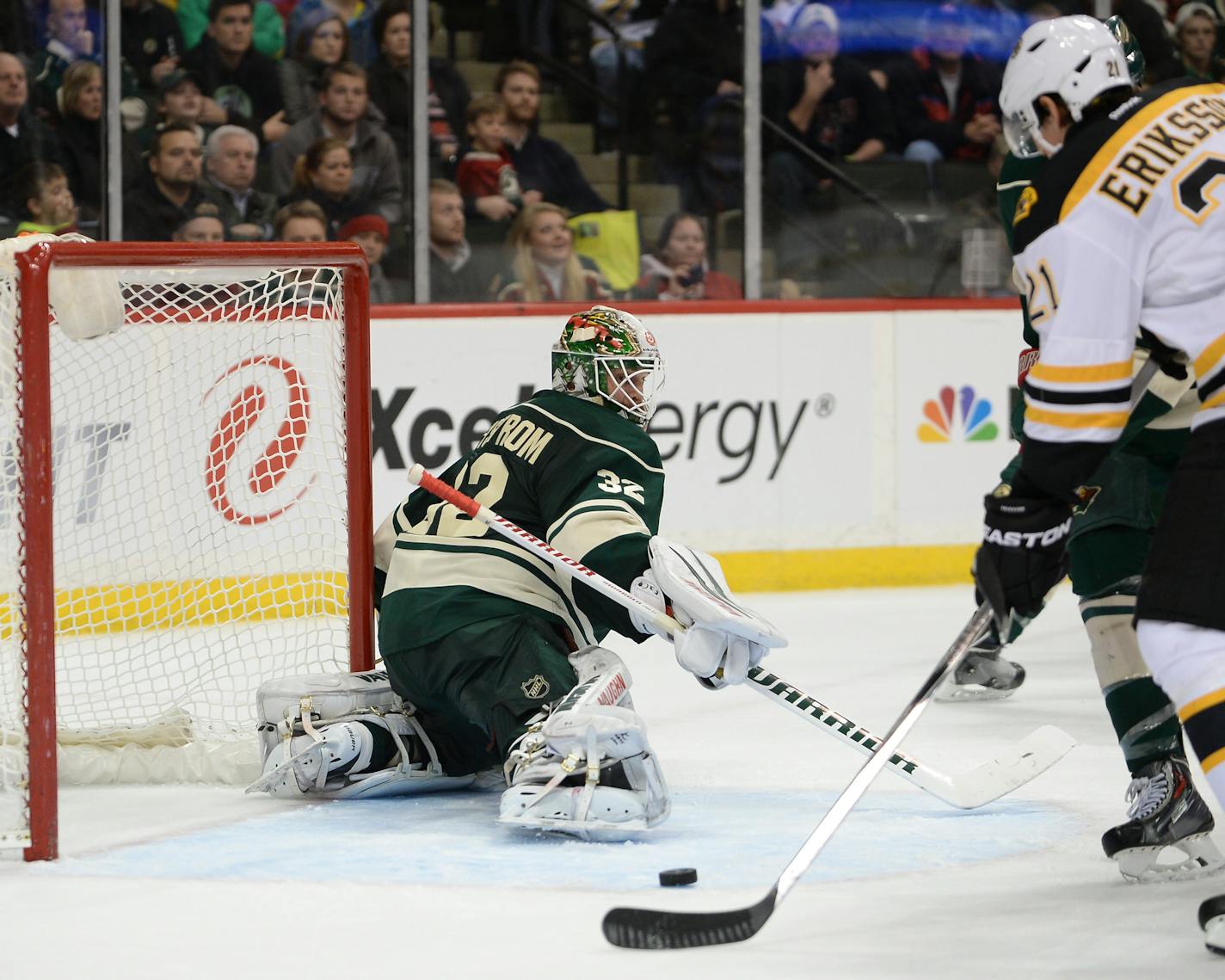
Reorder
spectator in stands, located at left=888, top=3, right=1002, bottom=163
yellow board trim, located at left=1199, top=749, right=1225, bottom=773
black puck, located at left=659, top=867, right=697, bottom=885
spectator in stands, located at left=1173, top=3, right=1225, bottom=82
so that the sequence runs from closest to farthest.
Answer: yellow board trim, located at left=1199, top=749, right=1225, bottom=773, black puck, located at left=659, top=867, right=697, bottom=885, spectator in stands, located at left=888, top=3, right=1002, bottom=163, spectator in stands, located at left=1173, top=3, right=1225, bottom=82

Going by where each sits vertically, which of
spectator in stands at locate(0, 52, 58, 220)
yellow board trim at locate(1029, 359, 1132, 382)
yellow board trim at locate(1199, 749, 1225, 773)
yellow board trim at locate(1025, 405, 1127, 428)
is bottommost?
yellow board trim at locate(1199, 749, 1225, 773)

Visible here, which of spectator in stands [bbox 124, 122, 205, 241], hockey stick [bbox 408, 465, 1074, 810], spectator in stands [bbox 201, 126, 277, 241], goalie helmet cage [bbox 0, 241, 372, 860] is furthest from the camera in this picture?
spectator in stands [bbox 201, 126, 277, 241]

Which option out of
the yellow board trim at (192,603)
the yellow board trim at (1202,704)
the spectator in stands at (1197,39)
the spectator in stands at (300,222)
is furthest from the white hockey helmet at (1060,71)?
the spectator in stands at (1197,39)

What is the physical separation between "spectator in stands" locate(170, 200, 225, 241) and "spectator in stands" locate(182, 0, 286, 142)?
27 cm

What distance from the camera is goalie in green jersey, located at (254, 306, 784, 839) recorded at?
2918mm

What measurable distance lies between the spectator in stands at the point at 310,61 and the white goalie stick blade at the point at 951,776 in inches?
134

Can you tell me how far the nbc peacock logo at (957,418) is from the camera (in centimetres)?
605

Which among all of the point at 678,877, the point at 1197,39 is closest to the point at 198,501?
the point at 678,877

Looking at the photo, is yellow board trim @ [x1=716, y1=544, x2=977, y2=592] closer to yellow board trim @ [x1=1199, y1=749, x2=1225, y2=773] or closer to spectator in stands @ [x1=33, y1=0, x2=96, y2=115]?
spectator in stands @ [x1=33, y1=0, x2=96, y2=115]

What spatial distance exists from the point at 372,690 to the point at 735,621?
80 centimetres

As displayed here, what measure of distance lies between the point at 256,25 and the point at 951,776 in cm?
366

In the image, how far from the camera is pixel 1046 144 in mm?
2396

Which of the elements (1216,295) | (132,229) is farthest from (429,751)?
(132,229)

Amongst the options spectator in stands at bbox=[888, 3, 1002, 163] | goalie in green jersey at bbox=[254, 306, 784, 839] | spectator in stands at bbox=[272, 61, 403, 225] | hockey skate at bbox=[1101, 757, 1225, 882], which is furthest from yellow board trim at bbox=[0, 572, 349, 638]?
spectator in stands at bbox=[888, 3, 1002, 163]
